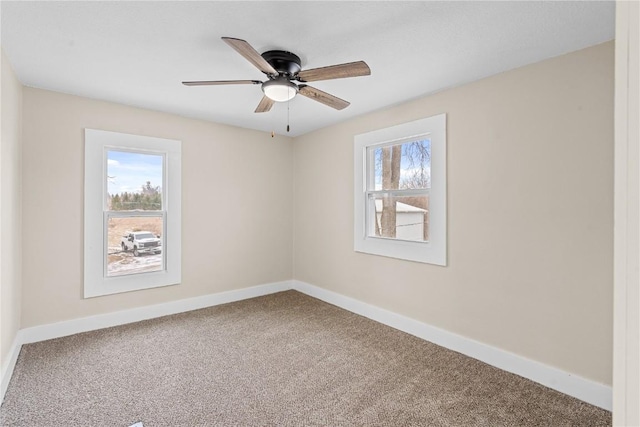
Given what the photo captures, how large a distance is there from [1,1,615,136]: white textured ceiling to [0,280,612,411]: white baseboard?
2.24 m

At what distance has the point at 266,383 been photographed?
2326mm

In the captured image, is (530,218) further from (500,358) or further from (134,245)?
(134,245)

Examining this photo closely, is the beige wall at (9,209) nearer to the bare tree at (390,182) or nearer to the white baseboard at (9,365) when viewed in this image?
the white baseboard at (9,365)

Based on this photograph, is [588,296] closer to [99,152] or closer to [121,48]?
[121,48]

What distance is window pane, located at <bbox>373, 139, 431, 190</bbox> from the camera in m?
3.23

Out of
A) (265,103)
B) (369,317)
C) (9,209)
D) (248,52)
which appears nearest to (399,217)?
(369,317)

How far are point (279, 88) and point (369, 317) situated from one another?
2.64 meters

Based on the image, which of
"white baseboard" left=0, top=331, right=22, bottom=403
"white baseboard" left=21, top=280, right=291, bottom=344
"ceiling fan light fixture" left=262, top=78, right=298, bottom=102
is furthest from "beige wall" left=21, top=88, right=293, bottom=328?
"ceiling fan light fixture" left=262, top=78, right=298, bottom=102

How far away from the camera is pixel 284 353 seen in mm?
2799

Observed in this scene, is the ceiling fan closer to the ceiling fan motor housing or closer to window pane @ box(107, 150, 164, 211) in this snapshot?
the ceiling fan motor housing

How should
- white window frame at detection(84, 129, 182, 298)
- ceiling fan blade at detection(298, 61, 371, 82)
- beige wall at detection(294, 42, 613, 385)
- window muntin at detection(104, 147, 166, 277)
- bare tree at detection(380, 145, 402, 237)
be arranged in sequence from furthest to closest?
bare tree at detection(380, 145, 402, 237)
window muntin at detection(104, 147, 166, 277)
white window frame at detection(84, 129, 182, 298)
beige wall at detection(294, 42, 613, 385)
ceiling fan blade at detection(298, 61, 371, 82)

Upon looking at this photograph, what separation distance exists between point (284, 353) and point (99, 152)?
8.95 ft

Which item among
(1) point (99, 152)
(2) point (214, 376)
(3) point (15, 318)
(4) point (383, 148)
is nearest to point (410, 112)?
(4) point (383, 148)

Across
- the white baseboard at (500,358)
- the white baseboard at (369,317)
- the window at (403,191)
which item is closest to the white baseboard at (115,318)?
the white baseboard at (369,317)
